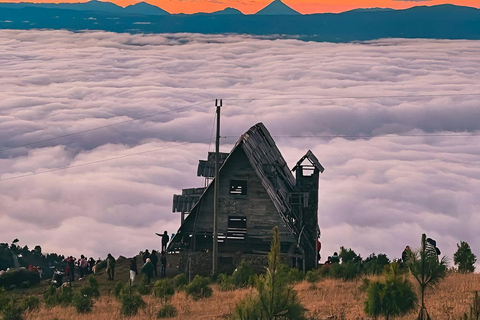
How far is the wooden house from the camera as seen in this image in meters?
41.7

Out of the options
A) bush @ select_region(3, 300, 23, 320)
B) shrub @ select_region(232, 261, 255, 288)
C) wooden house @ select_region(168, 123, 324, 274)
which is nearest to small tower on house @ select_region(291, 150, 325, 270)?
wooden house @ select_region(168, 123, 324, 274)

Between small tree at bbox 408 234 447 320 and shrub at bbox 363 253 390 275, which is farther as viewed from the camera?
shrub at bbox 363 253 390 275

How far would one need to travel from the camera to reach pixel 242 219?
43.6 m

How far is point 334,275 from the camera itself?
33094 mm

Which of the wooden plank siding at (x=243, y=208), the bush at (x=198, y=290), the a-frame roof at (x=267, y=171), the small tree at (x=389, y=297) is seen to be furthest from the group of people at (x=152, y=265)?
the small tree at (x=389, y=297)

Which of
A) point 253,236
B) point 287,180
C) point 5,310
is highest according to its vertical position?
point 287,180

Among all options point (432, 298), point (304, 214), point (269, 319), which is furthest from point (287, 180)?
point (269, 319)

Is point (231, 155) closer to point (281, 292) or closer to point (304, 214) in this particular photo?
point (304, 214)

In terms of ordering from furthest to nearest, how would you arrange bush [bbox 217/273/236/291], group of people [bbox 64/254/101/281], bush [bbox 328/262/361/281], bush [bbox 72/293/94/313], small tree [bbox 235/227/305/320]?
group of people [bbox 64/254/101/281]
bush [bbox 328/262/361/281]
bush [bbox 217/273/236/291]
bush [bbox 72/293/94/313]
small tree [bbox 235/227/305/320]

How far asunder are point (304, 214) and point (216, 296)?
14.8 metres

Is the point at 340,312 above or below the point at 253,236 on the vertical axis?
below

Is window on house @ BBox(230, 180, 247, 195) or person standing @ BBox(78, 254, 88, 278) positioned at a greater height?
window on house @ BBox(230, 180, 247, 195)

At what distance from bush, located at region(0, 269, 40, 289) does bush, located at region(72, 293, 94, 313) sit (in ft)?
40.7

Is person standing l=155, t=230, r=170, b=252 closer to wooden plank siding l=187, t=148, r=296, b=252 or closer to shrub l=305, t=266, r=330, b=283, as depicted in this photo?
wooden plank siding l=187, t=148, r=296, b=252
